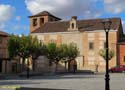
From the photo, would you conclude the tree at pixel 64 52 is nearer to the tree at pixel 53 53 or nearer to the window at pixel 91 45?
the tree at pixel 53 53

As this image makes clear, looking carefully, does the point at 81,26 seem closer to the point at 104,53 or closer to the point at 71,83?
the point at 104,53

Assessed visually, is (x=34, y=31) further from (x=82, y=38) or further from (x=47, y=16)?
(x=82, y=38)

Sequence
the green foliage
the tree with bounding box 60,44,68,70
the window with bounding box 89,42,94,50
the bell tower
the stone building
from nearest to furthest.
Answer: the tree with bounding box 60,44,68,70 → the green foliage → the stone building → the window with bounding box 89,42,94,50 → the bell tower

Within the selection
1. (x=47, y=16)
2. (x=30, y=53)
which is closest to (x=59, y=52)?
(x=30, y=53)

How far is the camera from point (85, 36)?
80625mm

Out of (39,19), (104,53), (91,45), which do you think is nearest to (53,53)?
(104,53)

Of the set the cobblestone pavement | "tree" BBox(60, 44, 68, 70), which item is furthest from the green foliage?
the cobblestone pavement

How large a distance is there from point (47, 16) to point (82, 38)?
14921 mm

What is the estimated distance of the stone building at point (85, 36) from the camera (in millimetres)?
77000

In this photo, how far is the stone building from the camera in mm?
77000

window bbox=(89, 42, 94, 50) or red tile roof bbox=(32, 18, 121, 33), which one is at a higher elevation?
red tile roof bbox=(32, 18, 121, 33)

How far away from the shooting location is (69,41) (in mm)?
82438

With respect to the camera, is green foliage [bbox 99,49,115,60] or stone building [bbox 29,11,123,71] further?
stone building [bbox 29,11,123,71]

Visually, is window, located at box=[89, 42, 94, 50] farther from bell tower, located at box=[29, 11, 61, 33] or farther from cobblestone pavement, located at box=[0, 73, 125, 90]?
cobblestone pavement, located at box=[0, 73, 125, 90]
